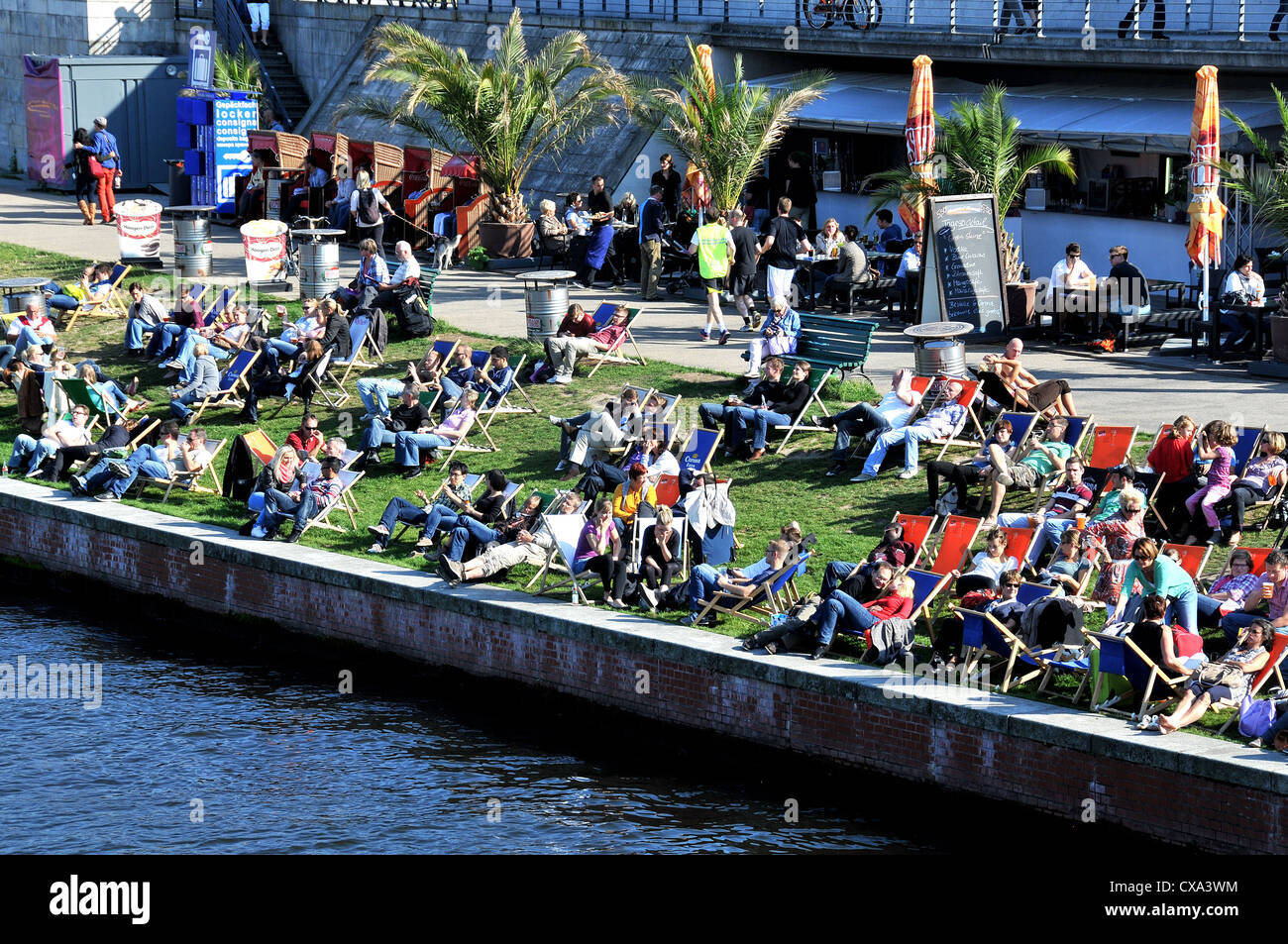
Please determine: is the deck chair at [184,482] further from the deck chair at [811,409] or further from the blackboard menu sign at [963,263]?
the blackboard menu sign at [963,263]

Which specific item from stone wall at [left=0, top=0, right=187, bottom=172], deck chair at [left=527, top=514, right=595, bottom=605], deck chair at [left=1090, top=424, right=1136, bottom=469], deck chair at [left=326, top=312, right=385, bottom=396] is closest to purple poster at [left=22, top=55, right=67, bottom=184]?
stone wall at [left=0, top=0, right=187, bottom=172]

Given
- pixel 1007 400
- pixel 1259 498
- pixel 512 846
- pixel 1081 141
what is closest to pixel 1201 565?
pixel 1259 498

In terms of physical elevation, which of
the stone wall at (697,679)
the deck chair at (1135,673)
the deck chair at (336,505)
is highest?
the deck chair at (336,505)

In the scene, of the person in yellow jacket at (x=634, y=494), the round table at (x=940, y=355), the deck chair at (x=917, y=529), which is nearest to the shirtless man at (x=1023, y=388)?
the round table at (x=940, y=355)

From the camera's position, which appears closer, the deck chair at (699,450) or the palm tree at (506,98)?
the deck chair at (699,450)

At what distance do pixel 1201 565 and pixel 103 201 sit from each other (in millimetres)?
23903

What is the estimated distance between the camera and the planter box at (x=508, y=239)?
92.2 ft

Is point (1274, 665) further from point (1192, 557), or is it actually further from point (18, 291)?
point (18, 291)

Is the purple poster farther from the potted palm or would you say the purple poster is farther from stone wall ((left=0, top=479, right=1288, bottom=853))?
stone wall ((left=0, top=479, right=1288, bottom=853))

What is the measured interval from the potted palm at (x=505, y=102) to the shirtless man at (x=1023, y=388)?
38.0 feet

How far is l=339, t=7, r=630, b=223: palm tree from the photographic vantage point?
90.7ft
